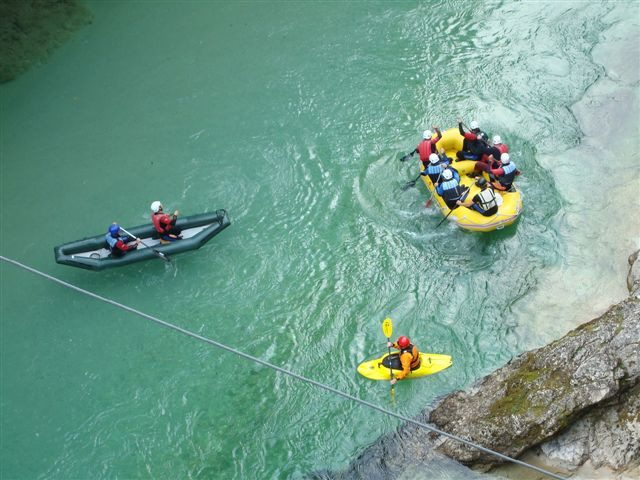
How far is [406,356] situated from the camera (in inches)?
317

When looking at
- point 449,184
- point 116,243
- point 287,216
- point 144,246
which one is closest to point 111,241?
point 116,243

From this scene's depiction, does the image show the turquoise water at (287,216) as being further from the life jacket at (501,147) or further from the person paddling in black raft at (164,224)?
the life jacket at (501,147)

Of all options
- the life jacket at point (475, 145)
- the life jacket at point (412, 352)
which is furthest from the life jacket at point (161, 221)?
the life jacket at point (475, 145)

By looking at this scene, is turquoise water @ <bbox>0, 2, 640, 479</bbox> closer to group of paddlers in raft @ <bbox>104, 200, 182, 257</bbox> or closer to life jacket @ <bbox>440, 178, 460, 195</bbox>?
group of paddlers in raft @ <bbox>104, 200, 182, 257</bbox>

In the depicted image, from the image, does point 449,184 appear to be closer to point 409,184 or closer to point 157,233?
point 409,184

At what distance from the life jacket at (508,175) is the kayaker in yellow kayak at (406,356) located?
11.3 feet

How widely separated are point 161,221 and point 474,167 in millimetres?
5440

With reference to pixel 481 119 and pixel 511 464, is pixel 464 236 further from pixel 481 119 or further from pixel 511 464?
pixel 511 464

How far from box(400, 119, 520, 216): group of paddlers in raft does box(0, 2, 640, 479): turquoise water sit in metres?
0.59

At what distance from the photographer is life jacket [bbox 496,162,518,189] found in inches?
392

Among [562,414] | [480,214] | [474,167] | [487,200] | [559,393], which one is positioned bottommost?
[562,414]

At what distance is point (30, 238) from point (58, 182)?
1411 millimetres

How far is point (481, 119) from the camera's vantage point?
11.9m

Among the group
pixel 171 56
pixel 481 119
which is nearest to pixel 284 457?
pixel 481 119
